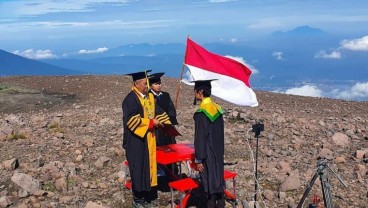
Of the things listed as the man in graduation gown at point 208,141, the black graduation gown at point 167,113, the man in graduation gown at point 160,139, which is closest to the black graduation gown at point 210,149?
the man in graduation gown at point 208,141

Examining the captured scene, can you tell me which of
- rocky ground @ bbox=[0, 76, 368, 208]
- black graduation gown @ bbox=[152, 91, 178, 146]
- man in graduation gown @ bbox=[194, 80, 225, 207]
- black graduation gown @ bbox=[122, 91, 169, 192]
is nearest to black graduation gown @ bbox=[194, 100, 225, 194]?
man in graduation gown @ bbox=[194, 80, 225, 207]

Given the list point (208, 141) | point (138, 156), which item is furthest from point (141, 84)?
point (208, 141)

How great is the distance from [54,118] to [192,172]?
700 cm

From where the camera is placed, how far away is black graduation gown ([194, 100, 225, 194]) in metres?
6.37

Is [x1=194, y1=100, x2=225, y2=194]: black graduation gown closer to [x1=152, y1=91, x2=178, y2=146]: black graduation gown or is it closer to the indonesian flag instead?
the indonesian flag

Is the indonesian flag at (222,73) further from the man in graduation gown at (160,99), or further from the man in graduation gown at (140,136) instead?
the man in graduation gown at (140,136)

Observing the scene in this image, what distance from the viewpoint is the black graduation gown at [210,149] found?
20.9 feet

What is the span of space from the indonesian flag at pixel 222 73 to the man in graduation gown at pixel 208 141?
0.87 m

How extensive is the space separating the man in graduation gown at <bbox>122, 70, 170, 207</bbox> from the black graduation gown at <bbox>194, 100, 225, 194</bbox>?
72 centimetres

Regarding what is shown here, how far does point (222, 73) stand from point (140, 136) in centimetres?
187

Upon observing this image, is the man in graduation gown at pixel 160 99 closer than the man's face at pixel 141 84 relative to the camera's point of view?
No

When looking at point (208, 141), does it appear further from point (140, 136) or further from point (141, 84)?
point (141, 84)

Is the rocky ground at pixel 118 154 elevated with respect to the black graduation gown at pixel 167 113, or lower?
lower

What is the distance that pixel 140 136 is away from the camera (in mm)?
6555
